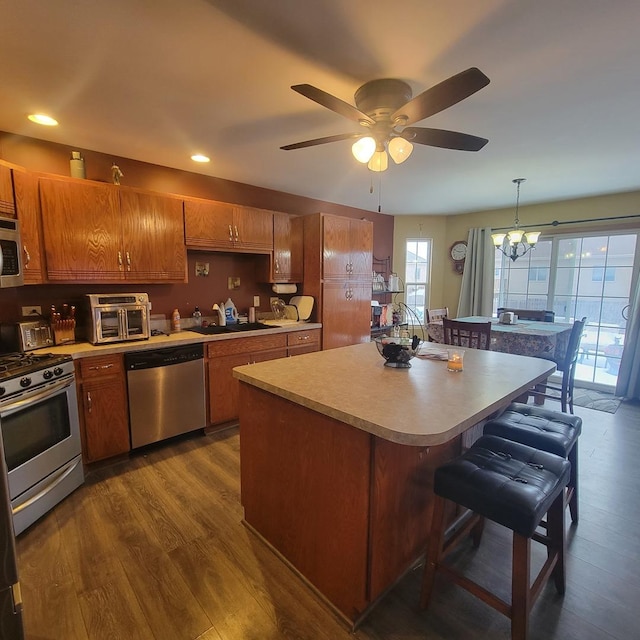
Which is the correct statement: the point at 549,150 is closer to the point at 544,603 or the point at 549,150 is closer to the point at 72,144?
the point at 544,603

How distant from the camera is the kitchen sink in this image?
126 inches

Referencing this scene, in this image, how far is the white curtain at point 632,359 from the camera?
3.98 m

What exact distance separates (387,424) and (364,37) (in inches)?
64.5

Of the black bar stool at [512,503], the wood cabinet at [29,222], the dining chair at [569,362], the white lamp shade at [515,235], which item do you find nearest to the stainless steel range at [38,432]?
the wood cabinet at [29,222]

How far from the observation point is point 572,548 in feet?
6.05

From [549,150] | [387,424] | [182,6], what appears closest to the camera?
[387,424]

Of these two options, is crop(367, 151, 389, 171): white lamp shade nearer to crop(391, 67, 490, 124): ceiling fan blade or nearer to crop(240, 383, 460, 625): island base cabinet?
crop(391, 67, 490, 124): ceiling fan blade

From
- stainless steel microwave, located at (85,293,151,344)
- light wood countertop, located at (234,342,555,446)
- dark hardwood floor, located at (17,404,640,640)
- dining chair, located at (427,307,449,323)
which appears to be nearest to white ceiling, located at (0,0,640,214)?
stainless steel microwave, located at (85,293,151,344)

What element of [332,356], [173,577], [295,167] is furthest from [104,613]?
[295,167]

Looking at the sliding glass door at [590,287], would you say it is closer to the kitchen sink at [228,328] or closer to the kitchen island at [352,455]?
the kitchen island at [352,455]

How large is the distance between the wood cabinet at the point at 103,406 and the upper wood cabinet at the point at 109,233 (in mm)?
693

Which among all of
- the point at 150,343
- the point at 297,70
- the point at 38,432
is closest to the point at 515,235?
the point at 297,70

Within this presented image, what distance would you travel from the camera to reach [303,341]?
379cm

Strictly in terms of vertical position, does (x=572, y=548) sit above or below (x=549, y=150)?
below
